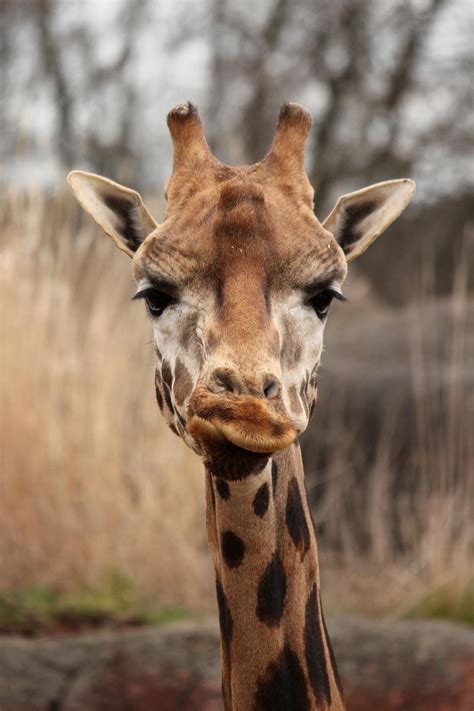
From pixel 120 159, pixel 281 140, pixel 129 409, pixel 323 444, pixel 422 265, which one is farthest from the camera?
pixel 422 265

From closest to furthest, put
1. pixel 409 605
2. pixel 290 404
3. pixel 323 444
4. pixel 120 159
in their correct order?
1. pixel 290 404
2. pixel 409 605
3. pixel 323 444
4. pixel 120 159

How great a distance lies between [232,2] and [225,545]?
1358 cm

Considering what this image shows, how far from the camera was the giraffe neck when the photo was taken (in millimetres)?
2797

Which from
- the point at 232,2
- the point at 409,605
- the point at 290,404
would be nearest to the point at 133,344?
the point at 409,605

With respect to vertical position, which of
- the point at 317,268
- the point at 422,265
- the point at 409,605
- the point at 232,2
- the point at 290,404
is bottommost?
the point at 409,605

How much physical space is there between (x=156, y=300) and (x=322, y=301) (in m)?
0.43

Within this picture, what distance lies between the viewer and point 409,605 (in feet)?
22.6

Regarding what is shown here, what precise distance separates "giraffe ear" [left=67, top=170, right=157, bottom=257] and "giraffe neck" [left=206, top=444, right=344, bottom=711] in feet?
2.68

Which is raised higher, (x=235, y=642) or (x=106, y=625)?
(x=235, y=642)

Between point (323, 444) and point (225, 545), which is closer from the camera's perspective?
point (225, 545)

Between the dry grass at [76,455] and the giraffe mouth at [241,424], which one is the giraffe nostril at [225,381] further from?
the dry grass at [76,455]

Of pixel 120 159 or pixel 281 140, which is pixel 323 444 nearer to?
pixel 281 140

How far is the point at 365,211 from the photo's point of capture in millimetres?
3303

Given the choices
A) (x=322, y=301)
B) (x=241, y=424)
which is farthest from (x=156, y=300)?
(x=241, y=424)
